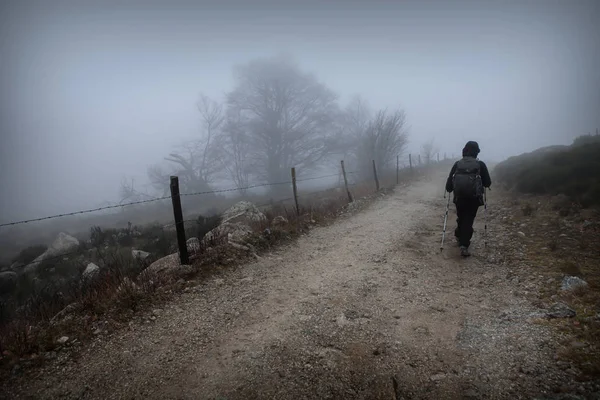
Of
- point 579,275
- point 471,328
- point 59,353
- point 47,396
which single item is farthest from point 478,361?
point 59,353

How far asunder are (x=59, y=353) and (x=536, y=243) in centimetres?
830

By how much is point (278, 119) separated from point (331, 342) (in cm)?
2098

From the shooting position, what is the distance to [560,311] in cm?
321

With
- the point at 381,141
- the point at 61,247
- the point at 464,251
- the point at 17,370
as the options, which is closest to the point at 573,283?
the point at 464,251

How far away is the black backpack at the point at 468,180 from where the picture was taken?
5.19m

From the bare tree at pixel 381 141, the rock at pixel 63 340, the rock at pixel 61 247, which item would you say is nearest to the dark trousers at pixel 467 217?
the rock at pixel 63 340

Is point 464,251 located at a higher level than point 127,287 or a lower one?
lower

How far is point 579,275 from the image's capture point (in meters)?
3.98

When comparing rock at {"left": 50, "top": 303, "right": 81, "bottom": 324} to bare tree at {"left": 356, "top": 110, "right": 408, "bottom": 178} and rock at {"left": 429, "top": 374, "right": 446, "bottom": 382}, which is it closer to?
rock at {"left": 429, "top": 374, "right": 446, "bottom": 382}

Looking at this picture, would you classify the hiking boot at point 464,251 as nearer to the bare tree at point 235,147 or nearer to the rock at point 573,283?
the rock at point 573,283

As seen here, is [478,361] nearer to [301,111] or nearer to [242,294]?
[242,294]

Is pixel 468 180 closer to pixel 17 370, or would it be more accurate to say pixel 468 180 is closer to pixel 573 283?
pixel 573 283

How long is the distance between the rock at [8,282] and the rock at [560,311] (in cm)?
1282

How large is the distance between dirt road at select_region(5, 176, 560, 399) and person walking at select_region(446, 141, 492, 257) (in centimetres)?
59
